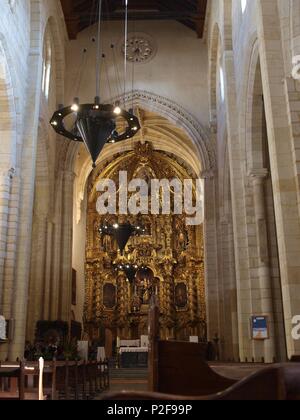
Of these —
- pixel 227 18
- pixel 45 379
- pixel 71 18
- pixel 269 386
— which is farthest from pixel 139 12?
pixel 269 386

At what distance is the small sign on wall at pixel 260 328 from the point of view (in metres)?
10.4

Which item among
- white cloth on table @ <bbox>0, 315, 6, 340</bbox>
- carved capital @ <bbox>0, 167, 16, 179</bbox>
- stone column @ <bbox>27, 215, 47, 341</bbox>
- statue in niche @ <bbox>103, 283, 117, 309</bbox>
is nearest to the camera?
white cloth on table @ <bbox>0, 315, 6, 340</bbox>

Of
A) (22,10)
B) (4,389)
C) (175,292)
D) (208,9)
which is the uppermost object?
(208,9)

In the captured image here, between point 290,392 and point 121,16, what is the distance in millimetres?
21738

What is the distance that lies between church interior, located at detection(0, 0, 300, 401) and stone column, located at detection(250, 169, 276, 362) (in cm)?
4

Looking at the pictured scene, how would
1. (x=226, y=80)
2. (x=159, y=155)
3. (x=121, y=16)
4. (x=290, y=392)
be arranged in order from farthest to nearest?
(x=159, y=155) < (x=121, y=16) < (x=226, y=80) < (x=290, y=392)

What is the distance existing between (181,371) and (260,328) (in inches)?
312

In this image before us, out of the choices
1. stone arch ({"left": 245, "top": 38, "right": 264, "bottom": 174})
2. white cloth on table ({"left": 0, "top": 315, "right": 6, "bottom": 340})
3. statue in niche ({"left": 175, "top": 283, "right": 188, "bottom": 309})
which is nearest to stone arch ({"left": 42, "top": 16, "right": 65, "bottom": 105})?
stone arch ({"left": 245, "top": 38, "right": 264, "bottom": 174})

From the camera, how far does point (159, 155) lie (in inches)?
1184

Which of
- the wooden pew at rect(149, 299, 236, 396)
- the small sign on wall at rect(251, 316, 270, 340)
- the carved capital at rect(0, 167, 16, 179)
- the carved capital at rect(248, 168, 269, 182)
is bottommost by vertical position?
the wooden pew at rect(149, 299, 236, 396)

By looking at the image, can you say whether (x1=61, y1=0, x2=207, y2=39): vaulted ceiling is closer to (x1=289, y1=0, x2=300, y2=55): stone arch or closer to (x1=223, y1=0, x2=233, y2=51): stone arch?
(x1=223, y1=0, x2=233, y2=51): stone arch

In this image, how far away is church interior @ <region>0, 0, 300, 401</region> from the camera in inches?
299
